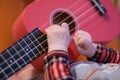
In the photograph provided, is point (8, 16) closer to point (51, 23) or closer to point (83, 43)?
point (51, 23)

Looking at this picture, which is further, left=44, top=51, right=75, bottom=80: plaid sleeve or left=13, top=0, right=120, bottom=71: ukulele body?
left=13, top=0, right=120, bottom=71: ukulele body

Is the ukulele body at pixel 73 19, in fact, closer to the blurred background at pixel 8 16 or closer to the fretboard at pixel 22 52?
the fretboard at pixel 22 52

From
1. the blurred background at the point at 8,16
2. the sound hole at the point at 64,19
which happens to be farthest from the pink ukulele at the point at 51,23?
the blurred background at the point at 8,16

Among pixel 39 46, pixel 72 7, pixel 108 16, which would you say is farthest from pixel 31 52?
pixel 108 16

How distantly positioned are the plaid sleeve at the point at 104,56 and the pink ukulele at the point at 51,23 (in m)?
0.05

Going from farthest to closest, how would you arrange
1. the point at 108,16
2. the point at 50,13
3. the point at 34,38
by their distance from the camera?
the point at 108,16, the point at 50,13, the point at 34,38

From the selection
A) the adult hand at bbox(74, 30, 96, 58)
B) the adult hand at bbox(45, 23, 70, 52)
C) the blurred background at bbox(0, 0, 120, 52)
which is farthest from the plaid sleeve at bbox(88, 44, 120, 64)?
the blurred background at bbox(0, 0, 120, 52)

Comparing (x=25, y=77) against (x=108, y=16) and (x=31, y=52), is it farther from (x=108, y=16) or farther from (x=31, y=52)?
(x=108, y=16)

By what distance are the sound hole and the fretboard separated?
11 cm

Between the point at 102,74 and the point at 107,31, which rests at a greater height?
the point at 107,31

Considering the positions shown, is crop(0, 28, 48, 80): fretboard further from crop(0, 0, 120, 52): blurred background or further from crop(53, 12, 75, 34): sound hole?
crop(0, 0, 120, 52): blurred background

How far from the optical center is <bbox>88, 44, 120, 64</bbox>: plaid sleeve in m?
0.90

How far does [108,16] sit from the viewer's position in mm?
1030

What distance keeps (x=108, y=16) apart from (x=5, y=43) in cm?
44
